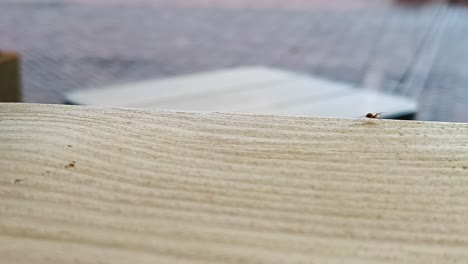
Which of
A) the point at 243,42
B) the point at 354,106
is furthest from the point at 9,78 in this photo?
the point at 243,42

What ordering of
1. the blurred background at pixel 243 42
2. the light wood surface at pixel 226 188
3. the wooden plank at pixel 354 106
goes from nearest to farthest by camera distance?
the light wood surface at pixel 226 188 < the wooden plank at pixel 354 106 < the blurred background at pixel 243 42

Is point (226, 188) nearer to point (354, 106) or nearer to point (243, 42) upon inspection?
point (354, 106)

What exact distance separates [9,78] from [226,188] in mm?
1849

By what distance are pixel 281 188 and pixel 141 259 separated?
3.6 inches

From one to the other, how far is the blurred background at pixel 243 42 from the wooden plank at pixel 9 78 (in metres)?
0.73

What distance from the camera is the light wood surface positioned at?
301 mm

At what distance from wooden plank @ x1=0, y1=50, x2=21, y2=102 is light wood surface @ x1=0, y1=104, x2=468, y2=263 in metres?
1.66

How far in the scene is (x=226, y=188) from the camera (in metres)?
0.34

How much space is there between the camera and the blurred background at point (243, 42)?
333 cm

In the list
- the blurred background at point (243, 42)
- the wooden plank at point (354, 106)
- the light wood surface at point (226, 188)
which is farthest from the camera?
the blurred background at point (243, 42)

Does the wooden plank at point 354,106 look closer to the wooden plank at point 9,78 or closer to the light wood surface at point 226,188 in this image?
the wooden plank at point 9,78

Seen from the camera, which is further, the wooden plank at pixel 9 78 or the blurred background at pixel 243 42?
the blurred background at pixel 243 42

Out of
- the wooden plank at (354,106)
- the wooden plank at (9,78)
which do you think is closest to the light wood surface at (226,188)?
the wooden plank at (354,106)

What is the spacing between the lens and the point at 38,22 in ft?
15.0
